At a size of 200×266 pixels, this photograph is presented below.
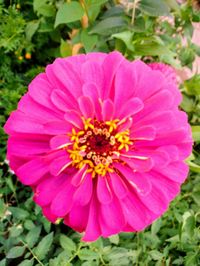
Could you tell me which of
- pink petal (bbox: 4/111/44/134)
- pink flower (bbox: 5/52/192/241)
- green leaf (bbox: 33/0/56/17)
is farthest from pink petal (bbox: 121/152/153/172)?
green leaf (bbox: 33/0/56/17)

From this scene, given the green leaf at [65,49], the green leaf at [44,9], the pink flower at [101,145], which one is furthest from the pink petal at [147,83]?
the green leaf at [44,9]

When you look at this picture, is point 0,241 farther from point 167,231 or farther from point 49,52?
point 49,52

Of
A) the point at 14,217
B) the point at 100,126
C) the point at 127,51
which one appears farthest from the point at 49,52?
the point at 100,126

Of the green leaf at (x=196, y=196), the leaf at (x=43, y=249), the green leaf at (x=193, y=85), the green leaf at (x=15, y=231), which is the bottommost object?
the green leaf at (x=196, y=196)

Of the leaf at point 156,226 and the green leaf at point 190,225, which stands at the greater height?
the green leaf at point 190,225

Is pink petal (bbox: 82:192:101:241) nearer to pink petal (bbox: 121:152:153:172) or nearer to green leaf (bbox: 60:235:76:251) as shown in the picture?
pink petal (bbox: 121:152:153:172)

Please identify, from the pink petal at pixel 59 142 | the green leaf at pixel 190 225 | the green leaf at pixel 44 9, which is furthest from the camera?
the green leaf at pixel 44 9

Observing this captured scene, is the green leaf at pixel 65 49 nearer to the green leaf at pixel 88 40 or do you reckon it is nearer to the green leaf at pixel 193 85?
the green leaf at pixel 88 40
